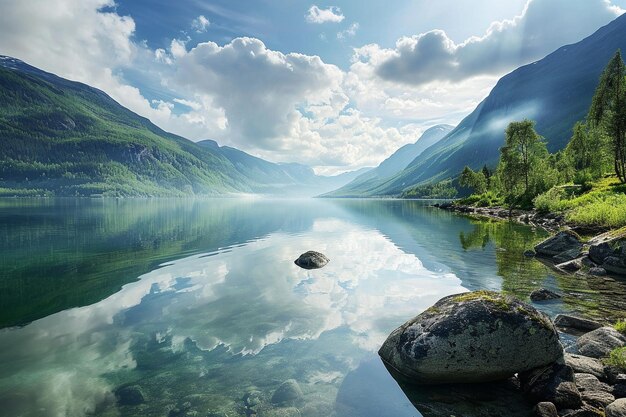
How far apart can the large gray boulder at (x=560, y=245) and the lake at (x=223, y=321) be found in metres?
2.23

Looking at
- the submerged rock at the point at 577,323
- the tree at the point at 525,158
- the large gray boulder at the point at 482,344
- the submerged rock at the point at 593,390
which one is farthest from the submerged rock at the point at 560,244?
the tree at the point at 525,158

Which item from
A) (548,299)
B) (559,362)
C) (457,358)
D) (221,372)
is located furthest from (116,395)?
(548,299)

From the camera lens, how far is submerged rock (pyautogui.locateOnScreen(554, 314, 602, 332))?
14539 millimetres

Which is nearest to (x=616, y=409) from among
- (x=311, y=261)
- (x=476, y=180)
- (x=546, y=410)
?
(x=546, y=410)

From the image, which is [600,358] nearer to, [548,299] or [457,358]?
[457,358]

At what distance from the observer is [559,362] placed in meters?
10.3

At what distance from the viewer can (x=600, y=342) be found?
1196 cm

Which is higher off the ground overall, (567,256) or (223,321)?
(567,256)

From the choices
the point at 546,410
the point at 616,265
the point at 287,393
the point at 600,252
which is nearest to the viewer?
the point at 546,410

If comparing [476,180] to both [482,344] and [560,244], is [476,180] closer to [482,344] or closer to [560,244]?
[560,244]

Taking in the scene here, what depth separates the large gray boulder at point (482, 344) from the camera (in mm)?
10453

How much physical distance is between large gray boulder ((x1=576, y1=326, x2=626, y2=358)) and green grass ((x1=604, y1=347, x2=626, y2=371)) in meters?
0.50

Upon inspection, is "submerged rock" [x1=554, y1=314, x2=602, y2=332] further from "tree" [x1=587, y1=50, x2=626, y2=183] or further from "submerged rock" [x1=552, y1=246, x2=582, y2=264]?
"tree" [x1=587, y1=50, x2=626, y2=183]

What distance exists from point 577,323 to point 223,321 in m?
15.8
